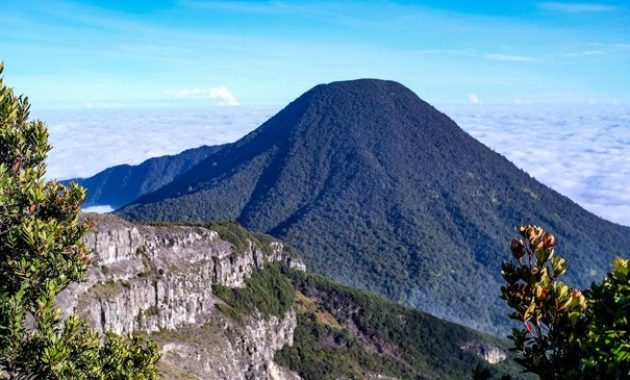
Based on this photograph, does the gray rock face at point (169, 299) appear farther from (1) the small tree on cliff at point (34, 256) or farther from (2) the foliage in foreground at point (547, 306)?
(2) the foliage in foreground at point (547, 306)

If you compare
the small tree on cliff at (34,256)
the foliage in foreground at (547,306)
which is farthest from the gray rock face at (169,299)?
the foliage in foreground at (547,306)

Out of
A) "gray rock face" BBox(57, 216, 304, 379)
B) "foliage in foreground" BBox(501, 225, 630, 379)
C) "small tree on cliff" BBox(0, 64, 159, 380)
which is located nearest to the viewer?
"foliage in foreground" BBox(501, 225, 630, 379)

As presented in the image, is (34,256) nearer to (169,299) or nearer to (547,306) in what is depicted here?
(547,306)

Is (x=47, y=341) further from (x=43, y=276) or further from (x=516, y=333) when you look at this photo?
(x=516, y=333)

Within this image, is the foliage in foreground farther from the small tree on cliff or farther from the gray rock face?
the gray rock face

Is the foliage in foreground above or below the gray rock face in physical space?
above

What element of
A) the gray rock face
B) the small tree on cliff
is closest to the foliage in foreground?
the small tree on cliff
